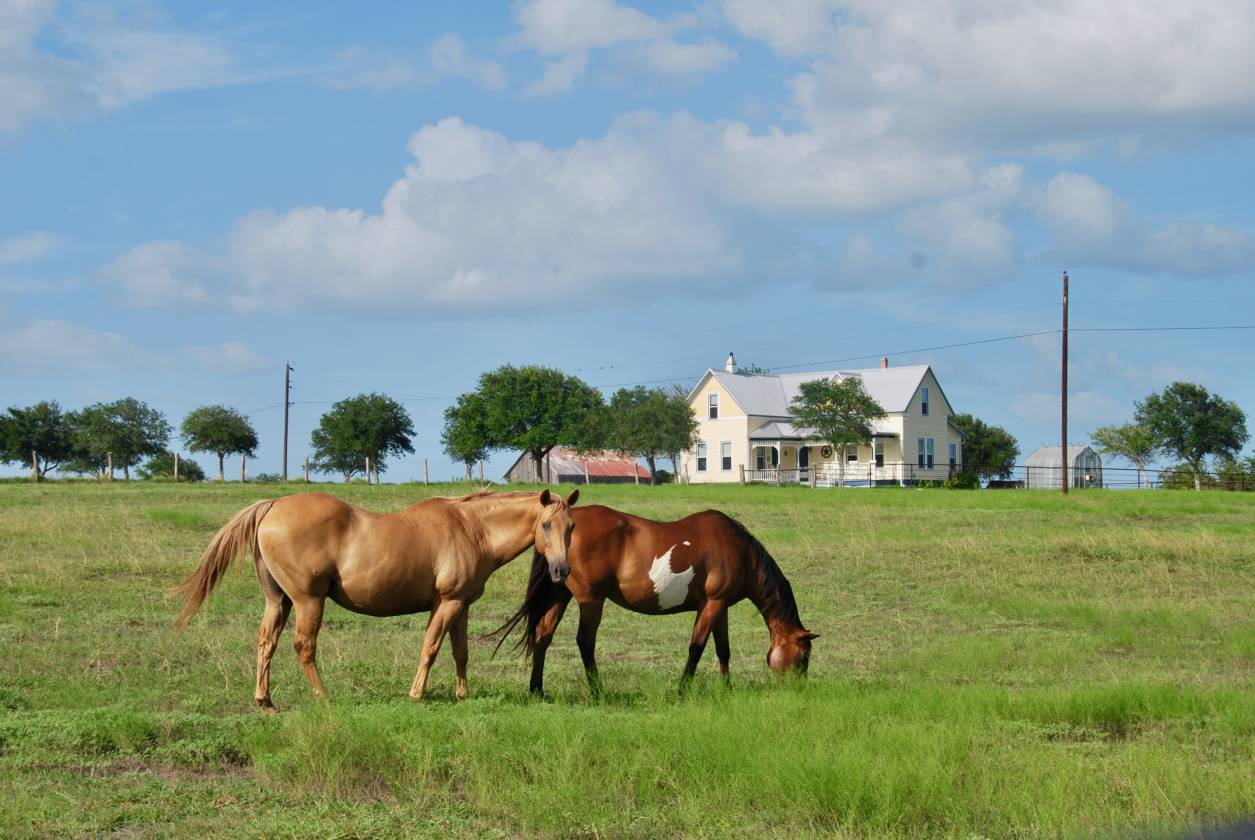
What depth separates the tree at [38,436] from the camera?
75.4 metres

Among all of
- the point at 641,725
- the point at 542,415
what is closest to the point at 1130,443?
the point at 542,415

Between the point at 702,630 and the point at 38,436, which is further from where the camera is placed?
the point at 38,436

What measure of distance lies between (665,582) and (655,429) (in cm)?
6629

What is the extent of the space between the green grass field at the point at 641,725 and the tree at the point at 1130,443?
65.0 m

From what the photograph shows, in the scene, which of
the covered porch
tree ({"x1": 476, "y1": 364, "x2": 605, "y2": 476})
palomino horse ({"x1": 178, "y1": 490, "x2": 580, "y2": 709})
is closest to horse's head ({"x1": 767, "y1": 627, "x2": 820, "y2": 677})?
palomino horse ({"x1": 178, "y1": 490, "x2": 580, "y2": 709})

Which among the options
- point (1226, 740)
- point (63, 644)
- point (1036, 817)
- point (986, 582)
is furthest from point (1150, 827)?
point (986, 582)

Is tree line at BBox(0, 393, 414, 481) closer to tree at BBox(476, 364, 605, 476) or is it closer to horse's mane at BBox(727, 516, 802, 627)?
tree at BBox(476, 364, 605, 476)

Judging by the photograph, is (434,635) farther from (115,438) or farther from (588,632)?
(115,438)

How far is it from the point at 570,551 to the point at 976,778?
4.54 metres

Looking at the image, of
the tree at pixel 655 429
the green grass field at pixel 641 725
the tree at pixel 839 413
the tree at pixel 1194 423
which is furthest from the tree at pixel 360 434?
the green grass field at pixel 641 725

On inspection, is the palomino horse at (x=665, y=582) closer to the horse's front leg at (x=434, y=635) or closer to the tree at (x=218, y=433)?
the horse's front leg at (x=434, y=635)

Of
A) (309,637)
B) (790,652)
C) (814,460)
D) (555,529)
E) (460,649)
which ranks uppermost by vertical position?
(814,460)

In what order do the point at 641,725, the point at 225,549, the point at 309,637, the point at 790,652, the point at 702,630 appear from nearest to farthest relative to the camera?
the point at 641,725 → the point at 309,637 → the point at 225,549 → the point at 702,630 → the point at 790,652

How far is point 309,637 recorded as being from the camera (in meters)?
9.32
